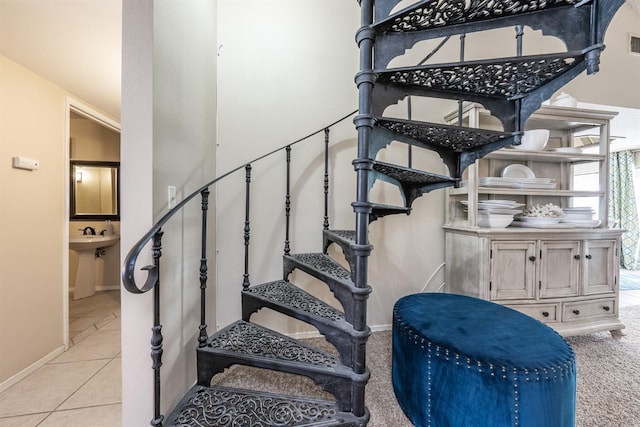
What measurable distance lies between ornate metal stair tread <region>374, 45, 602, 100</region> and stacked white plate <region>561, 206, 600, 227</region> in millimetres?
1686

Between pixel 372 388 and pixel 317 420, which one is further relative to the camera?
pixel 372 388

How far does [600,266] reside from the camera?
2.18 m

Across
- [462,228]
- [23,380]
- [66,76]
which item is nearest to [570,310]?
[462,228]

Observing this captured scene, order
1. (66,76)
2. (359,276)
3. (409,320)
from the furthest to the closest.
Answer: (66,76) < (409,320) < (359,276)

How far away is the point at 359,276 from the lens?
1237mm

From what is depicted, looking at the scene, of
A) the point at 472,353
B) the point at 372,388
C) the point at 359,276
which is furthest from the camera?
the point at 372,388

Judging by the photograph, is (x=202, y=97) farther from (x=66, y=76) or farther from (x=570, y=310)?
(x=570, y=310)

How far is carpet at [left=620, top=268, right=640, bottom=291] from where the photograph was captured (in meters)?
3.67

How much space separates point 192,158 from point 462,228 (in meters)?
2.15

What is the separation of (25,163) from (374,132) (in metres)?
2.41

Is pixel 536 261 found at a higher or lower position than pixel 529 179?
lower

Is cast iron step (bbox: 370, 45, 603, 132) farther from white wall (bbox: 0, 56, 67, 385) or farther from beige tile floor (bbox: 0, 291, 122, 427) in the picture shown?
white wall (bbox: 0, 56, 67, 385)

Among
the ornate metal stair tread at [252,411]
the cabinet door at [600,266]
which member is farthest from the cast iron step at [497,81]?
the cabinet door at [600,266]

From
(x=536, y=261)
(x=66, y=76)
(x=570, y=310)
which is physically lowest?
(x=570, y=310)
